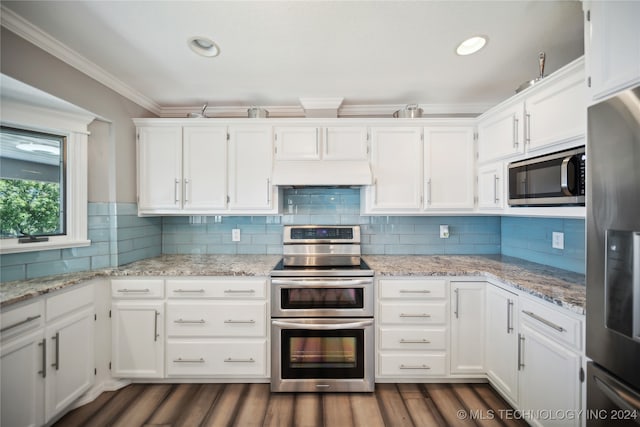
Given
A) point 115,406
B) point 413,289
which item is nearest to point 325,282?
point 413,289

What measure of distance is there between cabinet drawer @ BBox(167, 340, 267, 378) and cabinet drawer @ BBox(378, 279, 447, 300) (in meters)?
1.08

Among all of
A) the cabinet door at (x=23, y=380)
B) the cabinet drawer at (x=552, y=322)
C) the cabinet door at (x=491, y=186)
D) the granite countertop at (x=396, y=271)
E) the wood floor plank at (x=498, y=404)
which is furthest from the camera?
the cabinet door at (x=491, y=186)

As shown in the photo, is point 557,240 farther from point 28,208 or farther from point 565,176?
point 28,208

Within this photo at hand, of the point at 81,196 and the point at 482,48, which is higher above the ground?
the point at 482,48

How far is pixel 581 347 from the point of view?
4.18 feet

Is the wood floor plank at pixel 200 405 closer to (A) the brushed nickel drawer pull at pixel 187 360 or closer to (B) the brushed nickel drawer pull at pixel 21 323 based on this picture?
(A) the brushed nickel drawer pull at pixel 187 360

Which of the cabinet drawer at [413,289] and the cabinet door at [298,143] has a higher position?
the cabinet door at [298,143]

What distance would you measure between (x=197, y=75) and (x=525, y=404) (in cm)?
338

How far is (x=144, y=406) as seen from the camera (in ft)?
6.22

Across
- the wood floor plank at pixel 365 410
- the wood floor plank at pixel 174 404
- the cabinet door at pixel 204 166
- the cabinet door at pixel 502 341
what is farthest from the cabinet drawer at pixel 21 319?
the cabinet door at pixel 502 341

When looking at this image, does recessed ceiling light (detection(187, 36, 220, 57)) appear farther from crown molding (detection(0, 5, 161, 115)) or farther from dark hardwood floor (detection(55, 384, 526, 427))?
dark hardwood floor (detection(55, 384, 526, 427))

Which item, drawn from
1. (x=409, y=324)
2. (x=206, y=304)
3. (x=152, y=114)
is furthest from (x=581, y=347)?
(x=152, y=114)

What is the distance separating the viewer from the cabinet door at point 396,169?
2459 mm

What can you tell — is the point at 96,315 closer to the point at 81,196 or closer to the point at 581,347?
the point at 81,196
